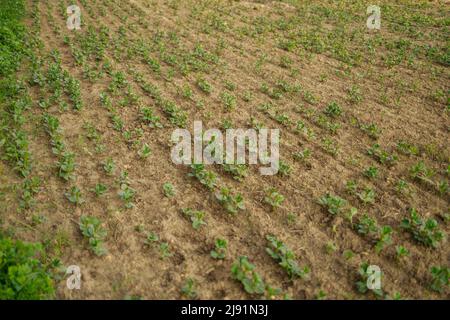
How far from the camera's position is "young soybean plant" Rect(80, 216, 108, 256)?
4.85 meters

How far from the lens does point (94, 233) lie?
16.4 ft

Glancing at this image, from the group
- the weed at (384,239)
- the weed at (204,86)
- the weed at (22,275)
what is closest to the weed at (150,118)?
the weed at (204,86)

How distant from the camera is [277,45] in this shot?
44.8ft

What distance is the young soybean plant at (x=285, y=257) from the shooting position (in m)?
4.70

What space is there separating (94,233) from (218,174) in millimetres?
2433

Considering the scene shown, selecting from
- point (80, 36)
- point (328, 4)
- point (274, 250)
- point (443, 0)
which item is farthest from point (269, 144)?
point (443, 0)

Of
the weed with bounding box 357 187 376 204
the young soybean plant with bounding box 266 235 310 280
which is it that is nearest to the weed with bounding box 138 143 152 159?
the young soybean plant with bounding box 266 235 310 280

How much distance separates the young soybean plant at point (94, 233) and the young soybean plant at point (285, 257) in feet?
7.50

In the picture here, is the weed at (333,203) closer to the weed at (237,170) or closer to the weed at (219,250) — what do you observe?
the weed at (237,170)

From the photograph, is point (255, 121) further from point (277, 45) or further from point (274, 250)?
point (277, 45)

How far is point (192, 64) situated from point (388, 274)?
27.9 feet
